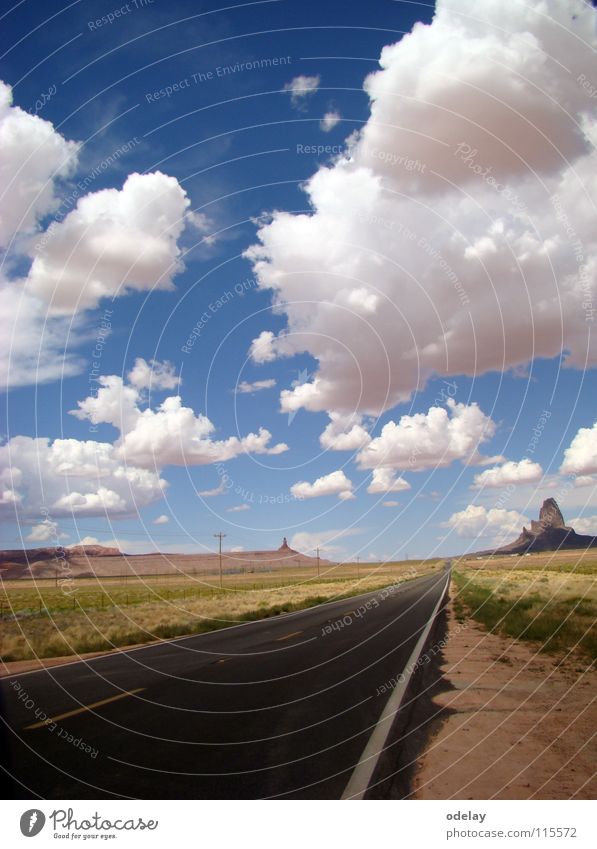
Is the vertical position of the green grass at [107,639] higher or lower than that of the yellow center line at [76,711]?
lower

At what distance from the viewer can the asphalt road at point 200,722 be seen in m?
6.24

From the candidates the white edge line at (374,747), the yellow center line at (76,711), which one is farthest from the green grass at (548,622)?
the yellow center line at (76,711)

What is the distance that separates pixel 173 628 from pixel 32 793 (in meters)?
21.3

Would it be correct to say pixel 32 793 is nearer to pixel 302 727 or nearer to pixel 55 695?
pixel 302 727

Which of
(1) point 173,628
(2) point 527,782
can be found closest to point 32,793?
(2) point 527,782

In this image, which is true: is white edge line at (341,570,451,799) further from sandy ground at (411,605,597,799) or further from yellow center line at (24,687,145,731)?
yellow center line at (24,687,145,731)

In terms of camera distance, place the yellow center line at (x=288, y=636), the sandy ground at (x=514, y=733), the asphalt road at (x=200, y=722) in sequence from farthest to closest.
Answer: the yellow center line at (x=288, y=636), the asphalt road at (x=200, y=722), the sandy ground at (x=514, y=733)

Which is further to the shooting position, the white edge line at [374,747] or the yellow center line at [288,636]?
the yellow center line at [288,636]

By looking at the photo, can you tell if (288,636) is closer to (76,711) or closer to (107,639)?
(107,639)

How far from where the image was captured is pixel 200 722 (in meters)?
8.93

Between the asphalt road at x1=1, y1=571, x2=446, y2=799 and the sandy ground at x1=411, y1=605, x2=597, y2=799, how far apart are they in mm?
1048

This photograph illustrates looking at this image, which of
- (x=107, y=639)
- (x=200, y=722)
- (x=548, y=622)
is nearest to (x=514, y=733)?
(x=200, y=722)

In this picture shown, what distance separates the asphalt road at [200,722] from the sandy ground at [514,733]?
1.05 m

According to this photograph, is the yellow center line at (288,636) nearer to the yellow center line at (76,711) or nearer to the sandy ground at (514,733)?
the sandy ground at (514,733)
